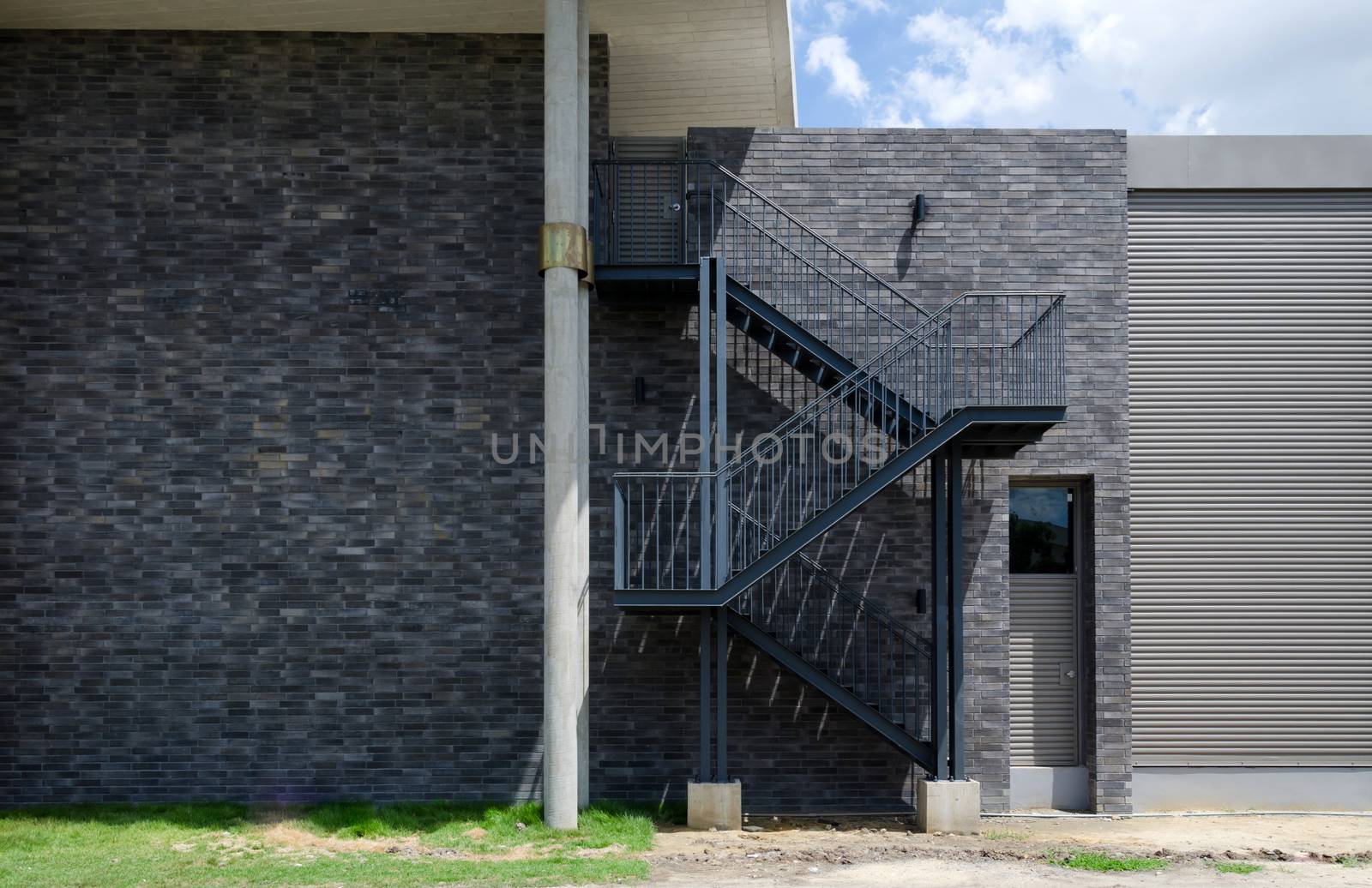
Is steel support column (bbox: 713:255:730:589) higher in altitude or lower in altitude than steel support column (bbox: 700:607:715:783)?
higher

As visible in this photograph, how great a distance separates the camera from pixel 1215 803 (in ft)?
36.2

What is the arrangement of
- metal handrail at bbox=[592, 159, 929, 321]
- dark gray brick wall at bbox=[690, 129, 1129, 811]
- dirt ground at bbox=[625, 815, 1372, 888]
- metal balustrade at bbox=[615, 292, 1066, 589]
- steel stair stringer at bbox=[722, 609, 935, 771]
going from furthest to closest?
dark gray brick wall at bbox=[690, 129, 1129, 811]
metal balustrade at bbox=[615, 292, 1066, 589]
metal handrail at bbox=[592, 159, 929, 321]
steel stair stringer at bbox=[722, 609, 935, 771]
dirt ground at bbox=[625, 815, 1372, 888]

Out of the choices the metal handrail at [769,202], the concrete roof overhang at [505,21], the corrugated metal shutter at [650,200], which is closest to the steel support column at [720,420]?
the metal handrail at [769,202]

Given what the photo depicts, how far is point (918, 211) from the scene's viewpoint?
36.5ft

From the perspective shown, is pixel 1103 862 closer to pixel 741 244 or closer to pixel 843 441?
pixel 843 441

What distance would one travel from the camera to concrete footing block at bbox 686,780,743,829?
9922mm

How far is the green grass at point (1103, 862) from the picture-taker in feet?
28.7

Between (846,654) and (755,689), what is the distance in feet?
2.99

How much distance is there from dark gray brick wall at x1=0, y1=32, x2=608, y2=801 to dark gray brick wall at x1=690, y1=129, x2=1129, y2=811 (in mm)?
2303

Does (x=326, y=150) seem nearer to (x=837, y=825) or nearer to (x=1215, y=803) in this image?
(x=837, y=825)

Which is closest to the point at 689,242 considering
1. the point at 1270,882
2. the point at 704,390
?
the point at 704,390

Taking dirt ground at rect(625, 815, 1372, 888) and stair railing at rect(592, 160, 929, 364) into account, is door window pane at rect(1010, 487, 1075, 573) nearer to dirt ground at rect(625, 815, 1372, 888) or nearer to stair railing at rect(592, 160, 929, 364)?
stair railing at rect(592, 160, 929, 364)

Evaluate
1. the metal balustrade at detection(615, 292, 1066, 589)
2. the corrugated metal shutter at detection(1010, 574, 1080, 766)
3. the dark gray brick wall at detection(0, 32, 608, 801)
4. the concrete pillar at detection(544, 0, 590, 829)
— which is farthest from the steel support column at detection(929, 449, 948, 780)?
the dark gray brick wall at detection(0, 32, 608, 801)

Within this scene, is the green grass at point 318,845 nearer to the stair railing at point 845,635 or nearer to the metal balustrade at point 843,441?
the stair railing at point 845,635
